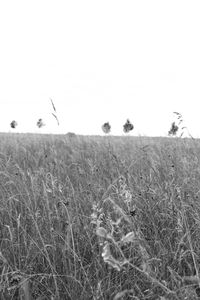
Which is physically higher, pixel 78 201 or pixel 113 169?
pixel 113 169

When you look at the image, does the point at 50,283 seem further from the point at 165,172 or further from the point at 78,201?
the point at 165,172

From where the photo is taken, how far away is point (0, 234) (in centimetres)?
190

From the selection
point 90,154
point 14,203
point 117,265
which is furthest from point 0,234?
point 90,154

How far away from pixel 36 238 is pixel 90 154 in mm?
3063

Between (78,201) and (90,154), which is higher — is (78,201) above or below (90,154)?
below

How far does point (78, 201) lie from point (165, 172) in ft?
3.96

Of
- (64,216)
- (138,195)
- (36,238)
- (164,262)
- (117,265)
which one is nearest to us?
(117,265)

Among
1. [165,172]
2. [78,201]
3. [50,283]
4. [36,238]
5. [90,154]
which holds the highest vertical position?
[90,154]

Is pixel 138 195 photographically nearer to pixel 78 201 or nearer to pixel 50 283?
pixel 78 201

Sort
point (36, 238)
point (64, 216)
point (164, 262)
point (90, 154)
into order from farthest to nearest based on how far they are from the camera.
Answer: point (90, 154) → point (64, 216) → point (36, 238) → point (164, 262)

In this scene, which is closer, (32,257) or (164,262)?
(164,262)

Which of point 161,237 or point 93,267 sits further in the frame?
point 161,237

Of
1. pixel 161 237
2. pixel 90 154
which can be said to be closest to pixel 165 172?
pixel 161 237

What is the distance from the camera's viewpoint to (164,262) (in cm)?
145
